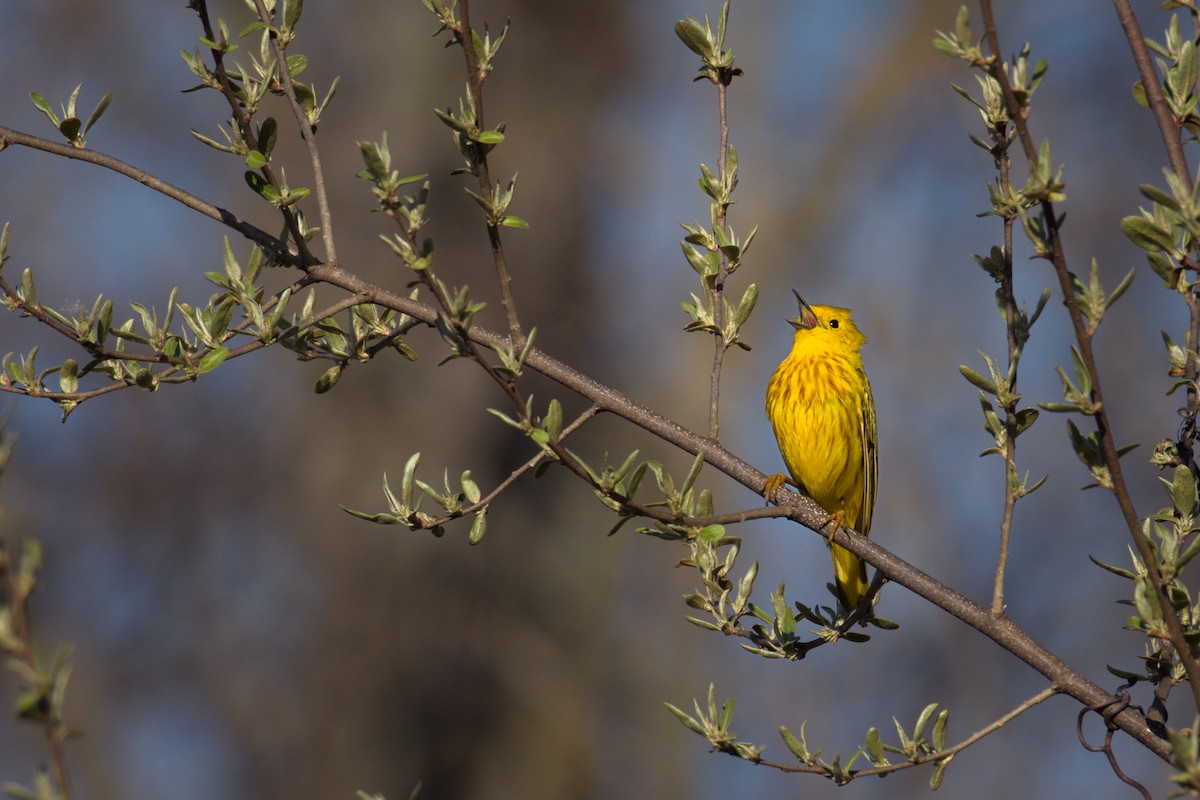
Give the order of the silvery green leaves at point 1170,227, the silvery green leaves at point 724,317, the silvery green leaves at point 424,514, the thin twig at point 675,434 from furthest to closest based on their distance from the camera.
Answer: the silvery green leaves at point 724,317
the silvery green leaves at point 424,514
the thin twig at point 675,434
the silvery green leaves at point 1170,227

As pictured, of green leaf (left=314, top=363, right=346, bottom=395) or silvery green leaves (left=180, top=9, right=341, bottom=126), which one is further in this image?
green leaf (left=314, top=363, right=346, bottom=395)

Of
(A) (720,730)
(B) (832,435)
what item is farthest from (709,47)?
(B) (832,435)

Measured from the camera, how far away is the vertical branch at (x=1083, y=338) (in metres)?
1.89

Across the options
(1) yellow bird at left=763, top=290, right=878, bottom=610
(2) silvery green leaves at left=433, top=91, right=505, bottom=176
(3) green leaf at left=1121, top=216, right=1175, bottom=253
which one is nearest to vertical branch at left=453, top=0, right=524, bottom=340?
(2) silvery green leaves at left=433, top=91, right=505, bottom=176

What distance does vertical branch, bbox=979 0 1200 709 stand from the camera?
6.20 feet

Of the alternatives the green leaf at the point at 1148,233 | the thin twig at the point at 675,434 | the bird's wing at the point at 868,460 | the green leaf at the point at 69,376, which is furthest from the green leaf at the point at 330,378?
the bird's wing at the point at 868,460

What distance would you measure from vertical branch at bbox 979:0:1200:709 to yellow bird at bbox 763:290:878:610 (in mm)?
3169

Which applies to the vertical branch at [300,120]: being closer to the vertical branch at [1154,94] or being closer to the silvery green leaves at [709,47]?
the silvery green leaves at [709,47]

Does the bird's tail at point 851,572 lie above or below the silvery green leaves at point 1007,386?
below

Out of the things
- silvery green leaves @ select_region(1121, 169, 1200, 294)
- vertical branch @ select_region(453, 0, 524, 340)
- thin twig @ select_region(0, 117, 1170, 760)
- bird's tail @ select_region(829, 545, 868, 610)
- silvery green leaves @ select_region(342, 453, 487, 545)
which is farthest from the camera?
bird's tail @ select_region(829, 545, 868, 610)

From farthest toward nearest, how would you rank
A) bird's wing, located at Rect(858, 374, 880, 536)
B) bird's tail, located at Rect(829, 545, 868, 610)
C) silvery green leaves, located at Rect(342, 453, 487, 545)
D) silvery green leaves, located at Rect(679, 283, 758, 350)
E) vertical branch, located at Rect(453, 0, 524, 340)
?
bird's tail, located at Rect(829, 545, 868, 610)
bird's wing, located at Rect(858, 374, 880, 536)
silvery green leaves, located at Rect(679, 283, 758, 350)
silvery green leaves, located at Rect(342, 453, 487, 545)
vertical branch, located at Rect(453, 0, 524, 340)

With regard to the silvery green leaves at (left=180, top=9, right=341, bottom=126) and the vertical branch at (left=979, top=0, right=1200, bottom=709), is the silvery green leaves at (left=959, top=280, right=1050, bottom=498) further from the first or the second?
the silvery green leaves at (left=180, top=9, right=341, bottom=126)

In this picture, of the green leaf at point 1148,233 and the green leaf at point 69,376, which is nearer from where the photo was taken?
the green leaf at point 1148,233

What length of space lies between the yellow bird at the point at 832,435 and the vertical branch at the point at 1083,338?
317 centimetres
